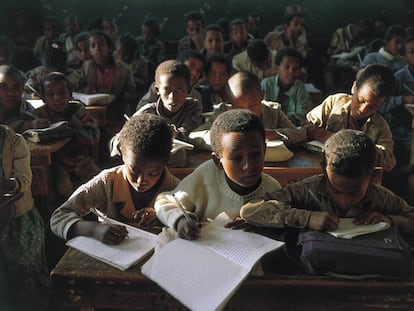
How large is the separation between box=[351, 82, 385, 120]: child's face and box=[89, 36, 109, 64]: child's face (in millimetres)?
1642

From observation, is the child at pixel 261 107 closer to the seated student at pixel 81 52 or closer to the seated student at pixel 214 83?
the seated student at pixel 214 83

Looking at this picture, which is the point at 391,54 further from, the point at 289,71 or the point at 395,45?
the point at 289,71

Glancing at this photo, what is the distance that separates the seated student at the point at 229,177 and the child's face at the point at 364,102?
0.73m

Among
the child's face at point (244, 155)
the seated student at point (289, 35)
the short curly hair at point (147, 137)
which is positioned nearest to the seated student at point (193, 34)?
the seated student at point (289, 35)

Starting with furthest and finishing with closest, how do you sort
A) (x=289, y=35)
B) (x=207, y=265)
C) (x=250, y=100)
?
(x=289, y=35) < (x=250, y=100) < (x=207, y=265)

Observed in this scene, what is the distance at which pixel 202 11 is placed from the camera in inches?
159

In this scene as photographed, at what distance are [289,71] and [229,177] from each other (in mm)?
1491

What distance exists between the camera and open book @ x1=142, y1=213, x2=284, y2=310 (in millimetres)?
697

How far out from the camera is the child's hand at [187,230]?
78 cm

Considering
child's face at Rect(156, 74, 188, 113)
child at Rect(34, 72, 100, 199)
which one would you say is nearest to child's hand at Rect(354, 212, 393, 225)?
child's face at Rect(156, 74, 188, 113)

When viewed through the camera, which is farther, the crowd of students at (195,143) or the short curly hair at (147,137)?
the short curly hair at (147,137)

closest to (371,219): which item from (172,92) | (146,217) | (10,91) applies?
(146,217)

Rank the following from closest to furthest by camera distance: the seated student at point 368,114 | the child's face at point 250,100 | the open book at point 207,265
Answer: the open book at point 207,265, the seated student at point 368,114, the child's face at point 250,100

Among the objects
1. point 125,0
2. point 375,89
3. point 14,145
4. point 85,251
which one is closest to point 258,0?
point 125,0
